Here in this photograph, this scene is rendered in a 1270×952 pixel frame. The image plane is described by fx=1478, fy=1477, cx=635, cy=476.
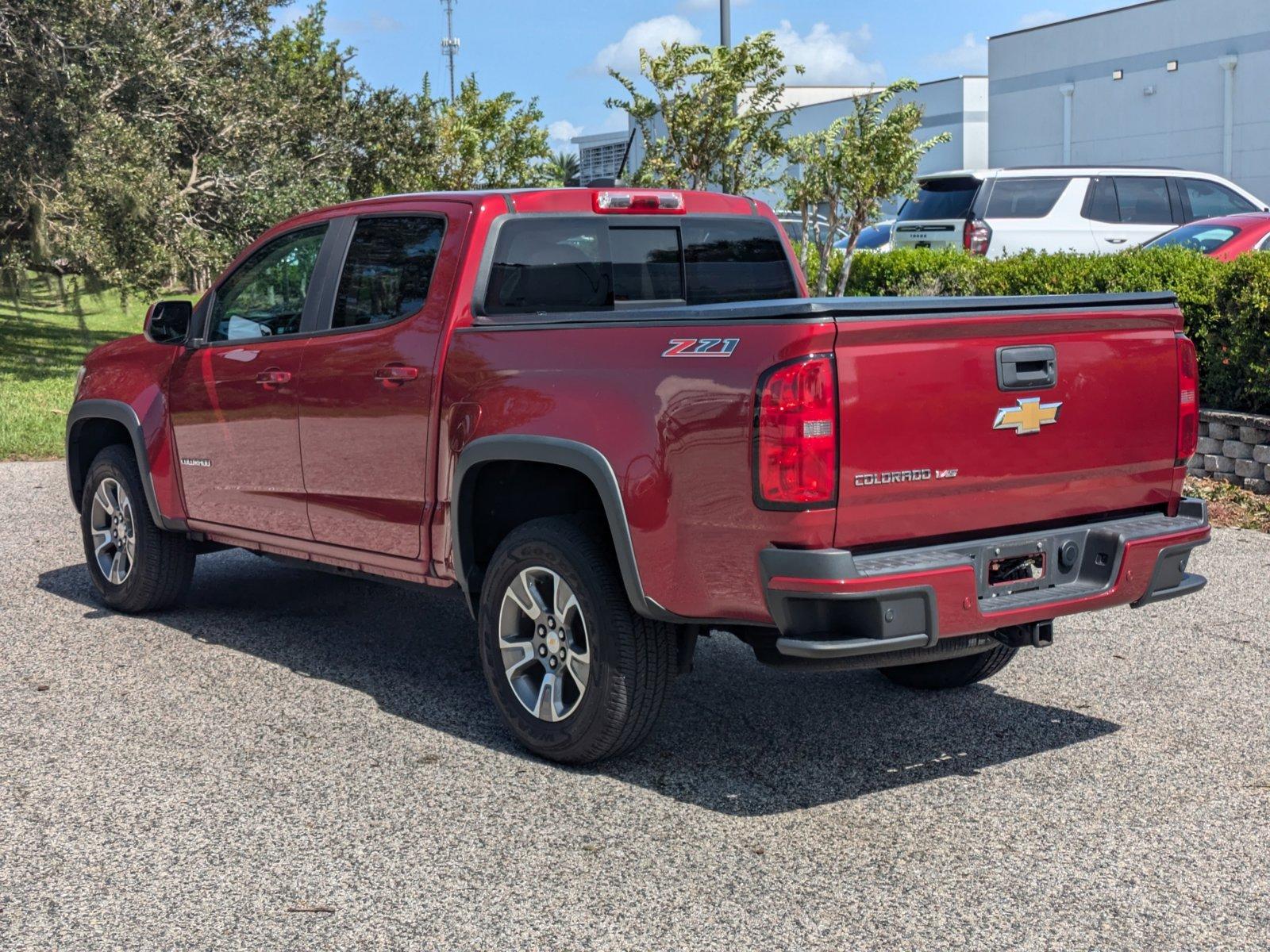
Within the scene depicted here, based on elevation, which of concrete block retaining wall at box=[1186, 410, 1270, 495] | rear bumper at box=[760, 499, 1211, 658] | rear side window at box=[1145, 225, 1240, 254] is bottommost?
concrete block retaining wall at box=[1186, 410, 1270, 495]

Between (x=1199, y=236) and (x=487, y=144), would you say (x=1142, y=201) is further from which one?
(x=487, y=144)

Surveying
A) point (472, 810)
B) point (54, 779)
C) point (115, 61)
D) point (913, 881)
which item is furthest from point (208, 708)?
point (115, 61)

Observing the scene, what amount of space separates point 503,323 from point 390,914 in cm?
219

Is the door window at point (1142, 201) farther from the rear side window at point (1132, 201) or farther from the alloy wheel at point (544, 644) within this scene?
the alloy wheel at point (544, 644)

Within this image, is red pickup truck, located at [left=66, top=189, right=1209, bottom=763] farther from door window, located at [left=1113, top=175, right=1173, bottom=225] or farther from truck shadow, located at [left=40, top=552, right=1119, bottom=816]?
door window, located at [left=1113, top=175, right=1173, bottom=225]

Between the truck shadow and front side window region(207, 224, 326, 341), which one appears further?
front side window region(207, 224, 326, 341)

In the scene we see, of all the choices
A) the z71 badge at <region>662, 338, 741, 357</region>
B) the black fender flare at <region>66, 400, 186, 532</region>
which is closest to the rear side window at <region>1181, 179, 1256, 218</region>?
the black fender flare at <region>66, 400, 186, 532</region>

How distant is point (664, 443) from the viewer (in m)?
4.47

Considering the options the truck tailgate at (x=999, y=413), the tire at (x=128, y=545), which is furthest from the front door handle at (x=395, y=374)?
the tire at (x=128, y=545)

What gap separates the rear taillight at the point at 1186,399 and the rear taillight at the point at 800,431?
59.1 inches

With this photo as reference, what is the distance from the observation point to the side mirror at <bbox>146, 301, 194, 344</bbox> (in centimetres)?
685

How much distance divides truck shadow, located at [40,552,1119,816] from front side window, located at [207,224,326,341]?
4.74ft

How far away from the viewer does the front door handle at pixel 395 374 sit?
18.0ft

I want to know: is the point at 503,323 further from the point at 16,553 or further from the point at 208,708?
the point at 16,553
